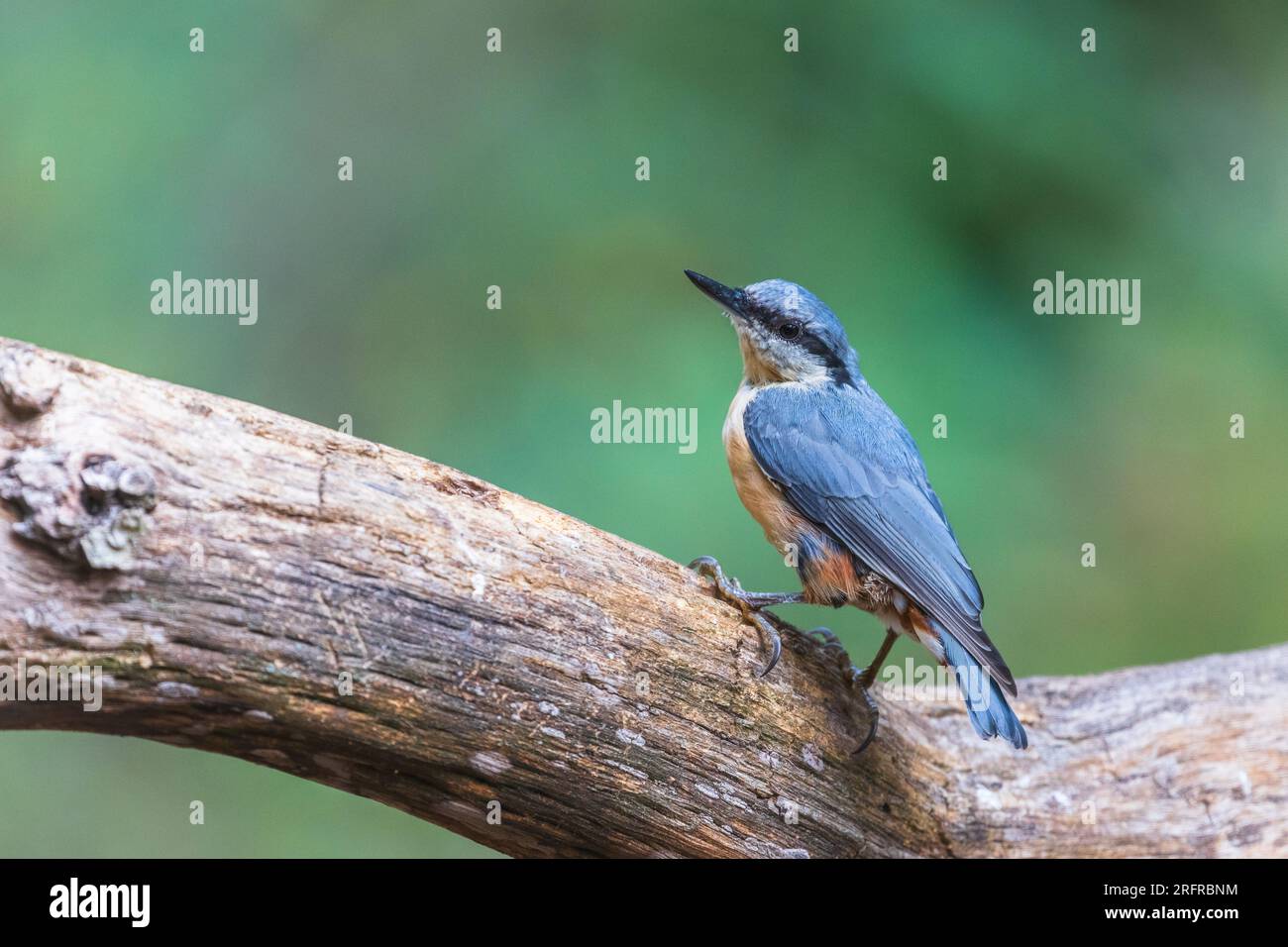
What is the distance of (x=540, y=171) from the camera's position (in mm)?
4855

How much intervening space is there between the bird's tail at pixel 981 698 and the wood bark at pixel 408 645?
0.28 m

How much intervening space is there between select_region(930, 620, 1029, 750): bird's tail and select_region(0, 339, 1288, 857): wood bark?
11.2 inches

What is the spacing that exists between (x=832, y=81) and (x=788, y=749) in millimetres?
3620

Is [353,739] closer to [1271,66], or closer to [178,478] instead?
[178,478]

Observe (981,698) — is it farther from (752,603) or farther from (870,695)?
(752,603)

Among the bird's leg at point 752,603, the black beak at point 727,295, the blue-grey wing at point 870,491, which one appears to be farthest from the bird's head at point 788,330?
the bird's leg at point 752,603

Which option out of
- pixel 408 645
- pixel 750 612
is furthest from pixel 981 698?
pixel 408 645

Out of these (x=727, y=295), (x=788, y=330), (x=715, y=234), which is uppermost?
(x=715, y=234)

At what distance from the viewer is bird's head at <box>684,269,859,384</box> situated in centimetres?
308

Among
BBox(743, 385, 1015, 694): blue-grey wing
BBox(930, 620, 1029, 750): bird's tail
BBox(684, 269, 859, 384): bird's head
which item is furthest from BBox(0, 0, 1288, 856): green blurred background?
BBox(930, 620, 1029, 750): bird's tail

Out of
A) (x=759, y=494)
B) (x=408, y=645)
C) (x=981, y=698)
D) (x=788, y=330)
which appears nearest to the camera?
(x=408, y=645)

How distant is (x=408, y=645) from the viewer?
Answer: 2.00 meters

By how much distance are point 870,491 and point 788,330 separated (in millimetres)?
619
